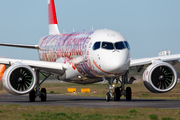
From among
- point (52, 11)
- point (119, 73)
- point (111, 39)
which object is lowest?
point (119, 73)

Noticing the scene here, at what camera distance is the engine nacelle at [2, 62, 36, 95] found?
86.5 feet

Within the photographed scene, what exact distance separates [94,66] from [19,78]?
5.11m

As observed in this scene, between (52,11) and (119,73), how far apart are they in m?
20.3

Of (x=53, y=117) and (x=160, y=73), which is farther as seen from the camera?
(x=160, y=73)

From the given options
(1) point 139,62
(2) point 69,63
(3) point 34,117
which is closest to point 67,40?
(2) point 69,63

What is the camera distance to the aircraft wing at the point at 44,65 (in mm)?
28469

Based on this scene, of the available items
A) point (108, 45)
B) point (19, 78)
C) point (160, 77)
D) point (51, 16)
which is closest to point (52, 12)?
point (51, 16)

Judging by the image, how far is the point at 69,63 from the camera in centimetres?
3034

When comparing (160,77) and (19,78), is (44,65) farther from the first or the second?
(160,77)

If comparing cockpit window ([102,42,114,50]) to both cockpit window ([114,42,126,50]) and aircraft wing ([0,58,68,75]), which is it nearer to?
cockpit window ([114,42,126,50])

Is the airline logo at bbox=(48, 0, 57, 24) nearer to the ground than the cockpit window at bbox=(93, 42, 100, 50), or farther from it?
farther from it

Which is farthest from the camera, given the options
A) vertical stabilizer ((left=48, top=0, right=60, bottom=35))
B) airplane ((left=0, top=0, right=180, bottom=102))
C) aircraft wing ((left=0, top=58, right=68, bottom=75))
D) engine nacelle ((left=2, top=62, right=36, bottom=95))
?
vertical stabilizer ((left=48, top=0, right=60, bottom=35))

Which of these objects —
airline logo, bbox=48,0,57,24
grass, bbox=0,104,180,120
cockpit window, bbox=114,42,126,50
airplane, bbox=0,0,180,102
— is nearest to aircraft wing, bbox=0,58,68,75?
airplane, bbox=0,0,180,102

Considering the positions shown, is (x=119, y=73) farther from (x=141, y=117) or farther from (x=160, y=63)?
(x=141, y=117)
